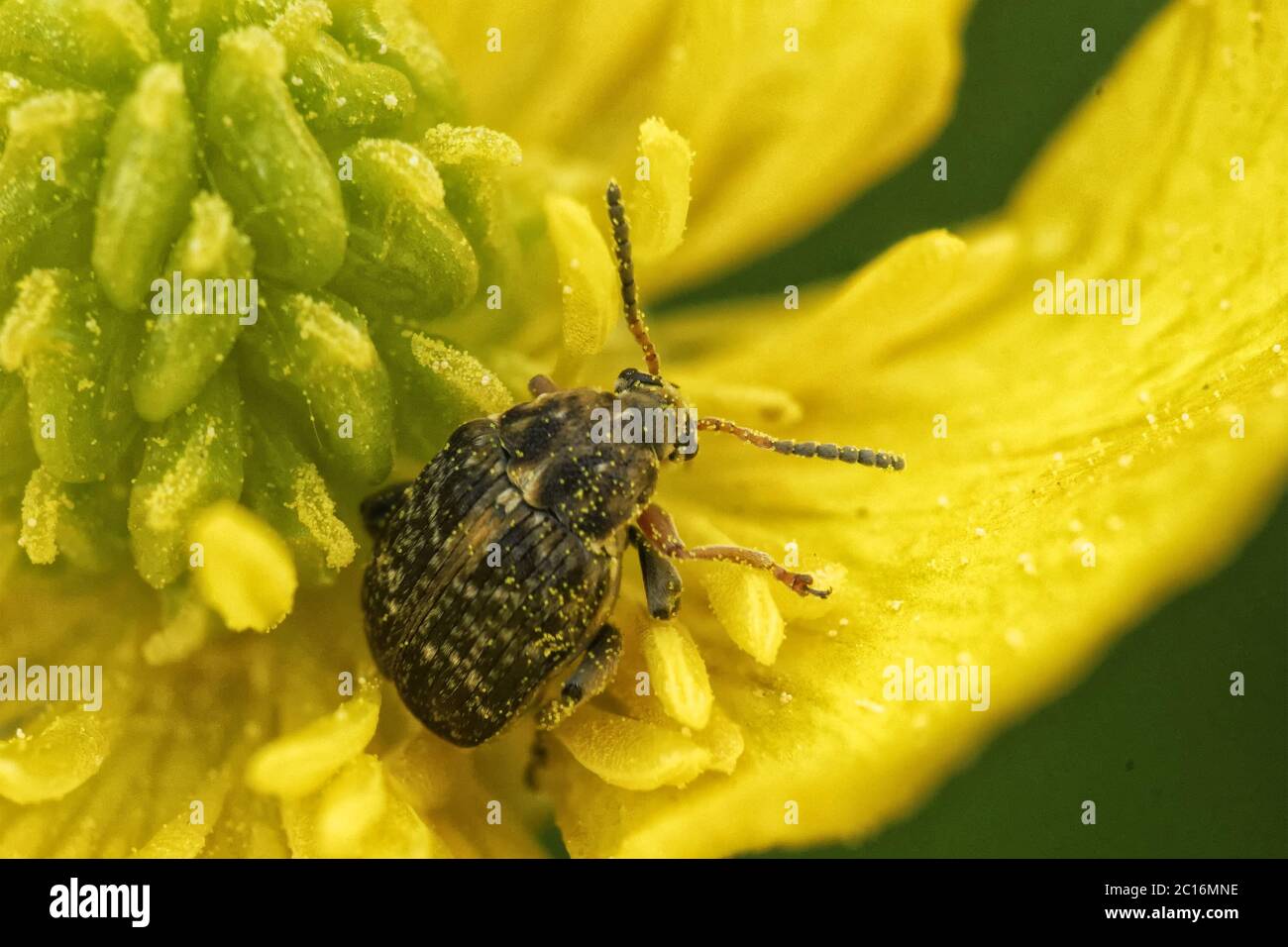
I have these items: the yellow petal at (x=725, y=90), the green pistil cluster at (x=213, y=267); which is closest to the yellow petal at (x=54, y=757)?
the green pistil cluster at (x=213, y=267)

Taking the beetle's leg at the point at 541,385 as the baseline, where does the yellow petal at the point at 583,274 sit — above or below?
above

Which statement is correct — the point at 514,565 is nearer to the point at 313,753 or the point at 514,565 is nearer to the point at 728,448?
the point at 313,753

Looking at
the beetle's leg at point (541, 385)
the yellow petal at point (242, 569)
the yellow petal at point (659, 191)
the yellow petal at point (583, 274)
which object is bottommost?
the yellow petal at point (242, 569)

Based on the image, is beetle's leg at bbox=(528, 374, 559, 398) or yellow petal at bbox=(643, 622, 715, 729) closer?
yellow petal at bbox=(643, 622, 715, 729)

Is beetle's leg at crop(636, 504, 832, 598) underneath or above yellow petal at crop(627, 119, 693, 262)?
underneath

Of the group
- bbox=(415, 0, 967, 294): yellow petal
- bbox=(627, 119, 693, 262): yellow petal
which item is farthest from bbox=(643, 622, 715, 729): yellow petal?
bbox=(415, 0, 967, 294): yellow petal

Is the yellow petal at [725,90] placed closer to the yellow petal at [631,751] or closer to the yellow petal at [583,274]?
the yellow petal at [583,274]

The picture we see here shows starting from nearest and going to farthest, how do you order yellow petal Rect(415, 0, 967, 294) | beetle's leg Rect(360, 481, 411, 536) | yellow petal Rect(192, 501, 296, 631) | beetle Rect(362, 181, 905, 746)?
yellow petal Rect(192, 501, 296, 631)
beetle Rect(362, 181, 905, 746)
beetle's leg Rect(360, 481, 411, 536)
yellow petal Rect(415, 0, 967, 294)

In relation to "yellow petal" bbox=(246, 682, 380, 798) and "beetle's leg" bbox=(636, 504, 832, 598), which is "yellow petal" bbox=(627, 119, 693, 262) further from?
"yellow petal" bbox=(246, 682, 380, 798)
